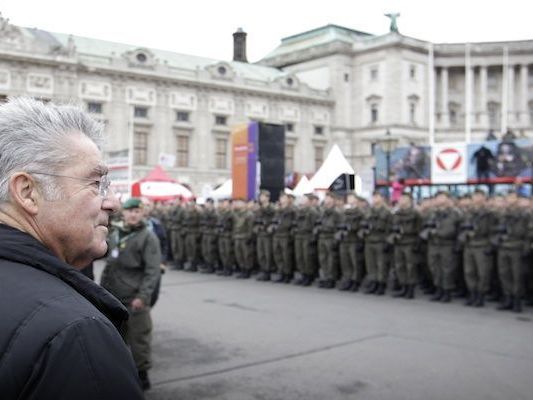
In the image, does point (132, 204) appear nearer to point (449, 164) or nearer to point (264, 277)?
point (264, 277)

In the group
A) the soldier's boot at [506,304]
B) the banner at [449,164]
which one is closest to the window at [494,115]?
the banner at [449,164]

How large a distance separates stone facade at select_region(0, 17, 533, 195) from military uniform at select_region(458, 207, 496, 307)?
88.4 feet

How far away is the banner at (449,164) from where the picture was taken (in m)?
24.7

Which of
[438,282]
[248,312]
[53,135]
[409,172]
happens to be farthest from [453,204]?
[409,172]

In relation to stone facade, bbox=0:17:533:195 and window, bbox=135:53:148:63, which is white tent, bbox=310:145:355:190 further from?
→ window, bbox=135:53:148:63

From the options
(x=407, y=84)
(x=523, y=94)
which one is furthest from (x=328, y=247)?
(x=523, y=94)

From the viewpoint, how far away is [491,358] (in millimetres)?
6895

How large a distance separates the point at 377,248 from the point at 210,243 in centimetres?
570

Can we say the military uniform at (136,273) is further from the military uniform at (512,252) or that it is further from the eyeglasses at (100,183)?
the military uniform at (512,252)

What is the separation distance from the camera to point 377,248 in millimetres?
12750

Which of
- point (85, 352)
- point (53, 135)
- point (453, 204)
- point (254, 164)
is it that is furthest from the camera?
point (453, 204)

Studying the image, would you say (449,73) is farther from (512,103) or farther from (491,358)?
(491,358)

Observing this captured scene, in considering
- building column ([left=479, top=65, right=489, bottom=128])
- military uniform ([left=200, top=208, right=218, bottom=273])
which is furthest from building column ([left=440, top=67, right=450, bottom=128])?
military uniform ([left=200, top=208, right=218, bottom=273])

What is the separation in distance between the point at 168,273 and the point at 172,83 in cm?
3171
